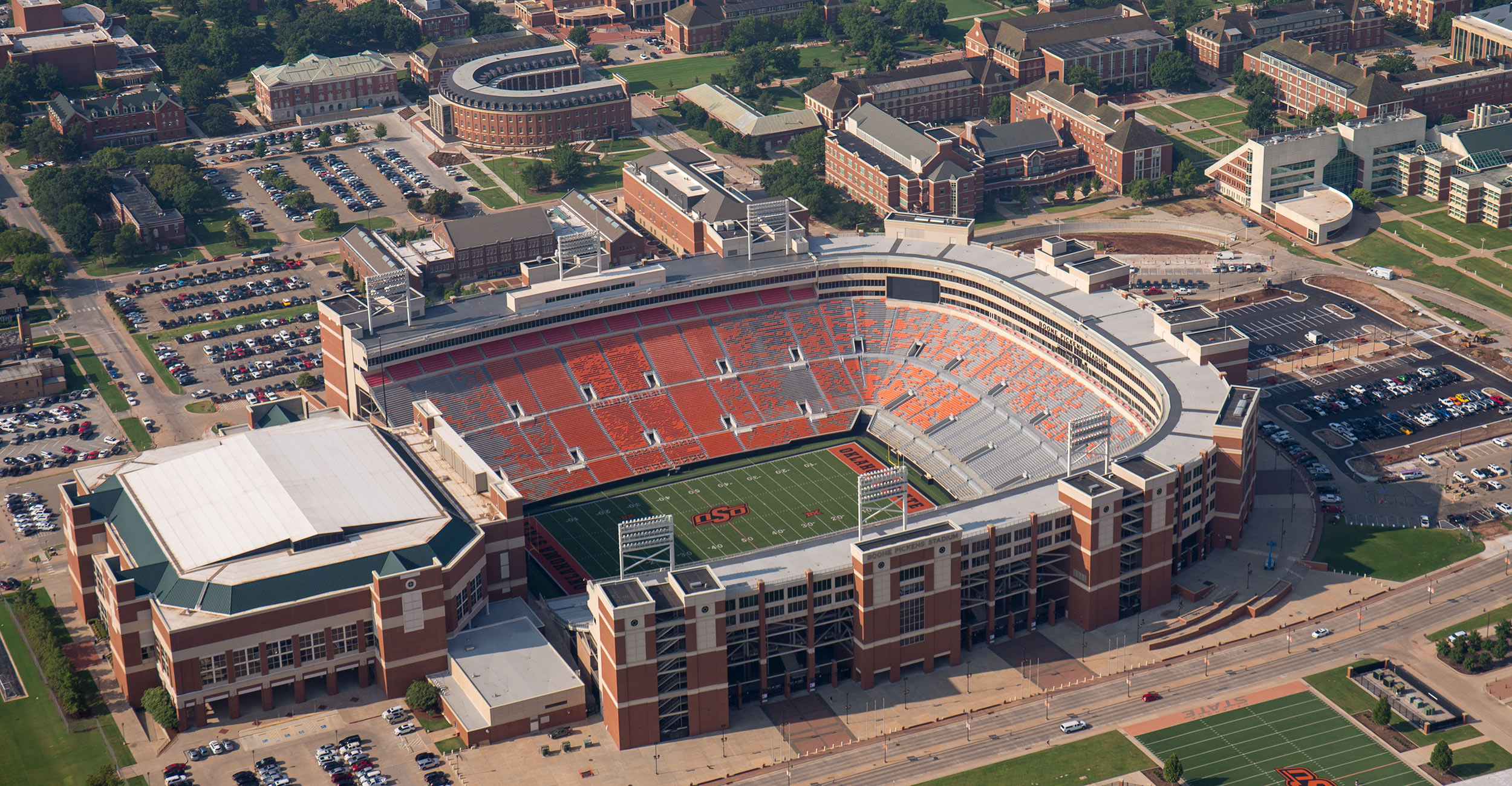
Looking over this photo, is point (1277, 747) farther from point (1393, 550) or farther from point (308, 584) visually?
point (308, 584)

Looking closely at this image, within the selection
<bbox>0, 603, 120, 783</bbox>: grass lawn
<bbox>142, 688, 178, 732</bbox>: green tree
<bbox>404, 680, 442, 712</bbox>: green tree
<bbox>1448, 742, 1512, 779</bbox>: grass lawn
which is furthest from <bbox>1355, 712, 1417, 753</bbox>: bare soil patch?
<bbox>0, 603, 120, 783</bbox>: grass lawn

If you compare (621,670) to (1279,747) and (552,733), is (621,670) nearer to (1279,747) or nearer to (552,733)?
(552,733)

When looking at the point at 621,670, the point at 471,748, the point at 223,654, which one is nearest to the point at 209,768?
the point at 223,654

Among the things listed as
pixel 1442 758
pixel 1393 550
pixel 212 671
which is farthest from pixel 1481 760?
pixel 212 671

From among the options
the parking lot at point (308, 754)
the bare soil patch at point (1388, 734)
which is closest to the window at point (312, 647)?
the parking lot at point (308, 754)

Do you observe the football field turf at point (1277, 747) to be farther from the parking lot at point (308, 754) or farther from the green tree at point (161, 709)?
the green tree at point (161, 709)

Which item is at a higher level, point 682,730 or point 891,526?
point 891,526

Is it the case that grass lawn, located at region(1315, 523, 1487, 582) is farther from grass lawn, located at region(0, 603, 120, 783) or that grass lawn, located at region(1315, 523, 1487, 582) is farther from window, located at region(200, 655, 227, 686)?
grass lawn, located at region(0, 603, 120, 783)
